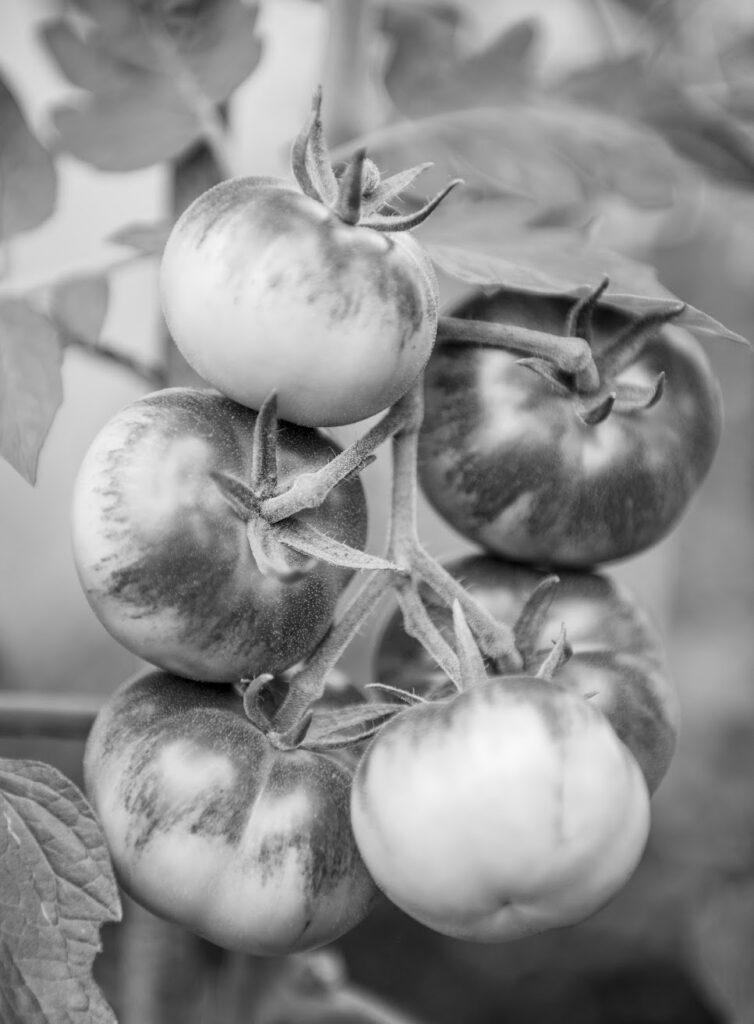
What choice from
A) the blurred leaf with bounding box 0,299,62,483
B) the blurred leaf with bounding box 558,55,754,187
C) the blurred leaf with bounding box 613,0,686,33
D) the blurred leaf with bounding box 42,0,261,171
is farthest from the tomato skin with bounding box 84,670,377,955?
the blurred leaf with bounding box 613,0,686,33

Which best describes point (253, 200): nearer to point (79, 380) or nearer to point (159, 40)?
point (159, 40)

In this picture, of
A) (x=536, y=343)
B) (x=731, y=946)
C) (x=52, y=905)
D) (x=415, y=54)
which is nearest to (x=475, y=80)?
(x=415, y=54)

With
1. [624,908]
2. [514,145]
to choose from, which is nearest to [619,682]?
[514,145]

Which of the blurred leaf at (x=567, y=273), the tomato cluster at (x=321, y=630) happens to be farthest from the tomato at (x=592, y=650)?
the blurred leaf at (x=567, y=273)

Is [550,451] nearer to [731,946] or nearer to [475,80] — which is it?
[475,80]

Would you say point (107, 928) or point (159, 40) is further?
point (107, 928)

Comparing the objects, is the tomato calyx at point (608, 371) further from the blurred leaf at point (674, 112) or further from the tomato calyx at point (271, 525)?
the blurred leaf at point (674, 112)
